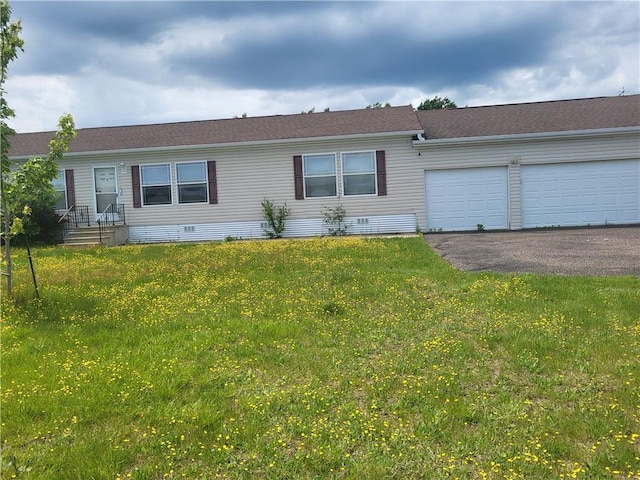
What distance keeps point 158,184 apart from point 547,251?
12138 mm

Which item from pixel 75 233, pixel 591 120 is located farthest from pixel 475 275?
pixel 75 233

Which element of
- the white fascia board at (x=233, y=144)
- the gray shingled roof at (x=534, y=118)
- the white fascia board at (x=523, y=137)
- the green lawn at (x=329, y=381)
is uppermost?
the gray shingled roof at (x=534, y=118)

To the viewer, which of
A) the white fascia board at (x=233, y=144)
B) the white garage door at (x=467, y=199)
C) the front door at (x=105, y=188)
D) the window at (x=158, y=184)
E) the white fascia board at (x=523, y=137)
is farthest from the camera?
the front door at (x=105, y=188)

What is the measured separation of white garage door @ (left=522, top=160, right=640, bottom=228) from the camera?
15.4 meters

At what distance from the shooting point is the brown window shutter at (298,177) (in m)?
16.2

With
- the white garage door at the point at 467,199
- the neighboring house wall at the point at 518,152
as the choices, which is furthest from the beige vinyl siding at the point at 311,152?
the white garage door at the point at 467,199

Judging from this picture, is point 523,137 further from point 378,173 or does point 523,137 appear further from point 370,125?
point 370,125

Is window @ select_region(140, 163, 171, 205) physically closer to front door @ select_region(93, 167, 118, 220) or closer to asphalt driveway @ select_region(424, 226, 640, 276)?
front door @ select_region(93, 167, 118, 220)

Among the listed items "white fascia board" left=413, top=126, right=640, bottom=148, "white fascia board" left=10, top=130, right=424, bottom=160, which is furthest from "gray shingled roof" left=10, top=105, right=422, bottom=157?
"white fascia board" left=413, top=126, right=640, bottom=148

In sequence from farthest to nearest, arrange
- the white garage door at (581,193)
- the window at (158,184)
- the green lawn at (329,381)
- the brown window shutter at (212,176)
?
the window at (158,184) < the brown window shutter at (212,176) < the white garage door at (581,193) < the green lawn at (329,381)

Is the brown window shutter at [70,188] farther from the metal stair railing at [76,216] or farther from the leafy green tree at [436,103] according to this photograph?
the leafy green tree at [436,103]

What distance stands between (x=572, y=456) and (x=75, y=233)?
15.8m

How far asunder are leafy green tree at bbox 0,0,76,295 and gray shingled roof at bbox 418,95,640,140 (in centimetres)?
1145

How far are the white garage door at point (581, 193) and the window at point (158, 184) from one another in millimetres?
11415
